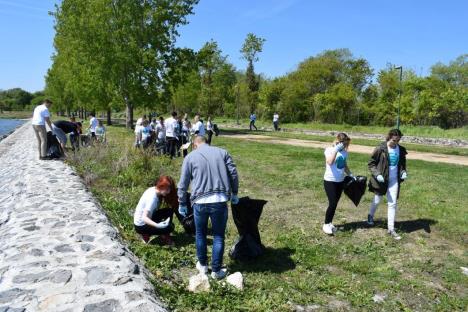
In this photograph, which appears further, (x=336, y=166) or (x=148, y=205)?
(x=336, y=166)

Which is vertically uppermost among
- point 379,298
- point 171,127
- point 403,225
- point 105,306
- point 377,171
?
point 171,127

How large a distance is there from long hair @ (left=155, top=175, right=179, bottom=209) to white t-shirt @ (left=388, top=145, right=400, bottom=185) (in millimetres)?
3616

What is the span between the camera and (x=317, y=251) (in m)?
6.54

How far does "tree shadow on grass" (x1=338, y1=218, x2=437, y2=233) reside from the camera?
7676mm

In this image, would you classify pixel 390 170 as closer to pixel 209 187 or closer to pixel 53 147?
pixel 209 187

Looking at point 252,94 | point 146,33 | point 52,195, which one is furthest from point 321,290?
point 252,94

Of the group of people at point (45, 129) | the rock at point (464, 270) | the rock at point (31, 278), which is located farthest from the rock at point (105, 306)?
the group of people at point (45, 129)

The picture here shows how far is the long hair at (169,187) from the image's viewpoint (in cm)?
622

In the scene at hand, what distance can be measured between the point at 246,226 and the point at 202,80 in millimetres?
53881

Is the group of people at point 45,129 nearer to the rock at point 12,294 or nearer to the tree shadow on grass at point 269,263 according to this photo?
the tree shadow on grass at point 269,263

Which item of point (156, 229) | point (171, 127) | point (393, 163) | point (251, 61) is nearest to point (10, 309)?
point (156, 229)

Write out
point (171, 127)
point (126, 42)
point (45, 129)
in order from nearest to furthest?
1. point (45, 129)
2. point (171, 127)
3. point (126, 42)

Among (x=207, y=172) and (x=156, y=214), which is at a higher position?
(x=207, y=172)

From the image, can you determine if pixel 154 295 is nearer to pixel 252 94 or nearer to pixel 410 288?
pixel 410 288
